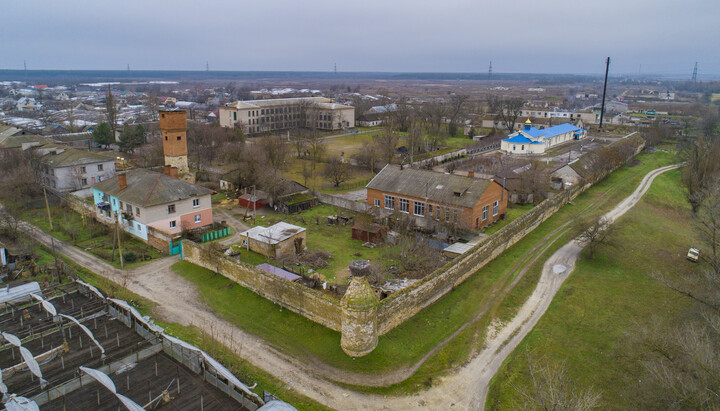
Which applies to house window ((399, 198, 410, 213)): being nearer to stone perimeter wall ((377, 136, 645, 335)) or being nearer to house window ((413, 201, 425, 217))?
house window ((413, 201, 425, 217))

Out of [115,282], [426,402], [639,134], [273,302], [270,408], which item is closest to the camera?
[270,408]

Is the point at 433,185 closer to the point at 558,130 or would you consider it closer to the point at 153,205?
the point at 153,205

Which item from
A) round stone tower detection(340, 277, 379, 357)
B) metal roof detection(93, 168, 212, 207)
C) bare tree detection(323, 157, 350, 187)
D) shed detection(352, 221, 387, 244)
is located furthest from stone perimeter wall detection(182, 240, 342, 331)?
bare tree detection(323, 157, 350, 187)

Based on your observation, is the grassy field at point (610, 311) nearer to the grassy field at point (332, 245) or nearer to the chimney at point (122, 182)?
the grassy field at point (332, 245)

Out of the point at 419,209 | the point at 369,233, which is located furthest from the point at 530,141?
the point at 369,233

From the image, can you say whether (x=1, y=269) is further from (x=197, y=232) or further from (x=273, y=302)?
(x=273, y=302)

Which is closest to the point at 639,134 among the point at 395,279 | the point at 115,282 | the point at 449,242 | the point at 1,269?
the point at 449,242
